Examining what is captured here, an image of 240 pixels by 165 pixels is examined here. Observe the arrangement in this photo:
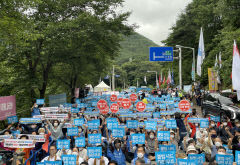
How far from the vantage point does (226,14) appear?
54.5ft

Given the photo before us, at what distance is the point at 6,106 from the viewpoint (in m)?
13.0

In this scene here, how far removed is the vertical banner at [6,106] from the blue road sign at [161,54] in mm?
11594

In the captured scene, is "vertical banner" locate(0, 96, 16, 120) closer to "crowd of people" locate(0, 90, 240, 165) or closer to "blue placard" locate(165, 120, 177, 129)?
"crowd of people" locate(0, 90, 240, 165)

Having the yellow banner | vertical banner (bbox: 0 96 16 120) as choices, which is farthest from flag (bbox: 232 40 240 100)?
vertical banner (bbox: 0 96 16 120)

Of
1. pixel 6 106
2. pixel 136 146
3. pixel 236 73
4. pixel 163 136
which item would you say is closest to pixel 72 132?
pixel 136 146

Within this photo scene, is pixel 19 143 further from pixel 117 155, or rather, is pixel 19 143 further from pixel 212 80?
pixel 212 80

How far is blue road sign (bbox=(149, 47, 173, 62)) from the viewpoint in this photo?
2170 centimetres

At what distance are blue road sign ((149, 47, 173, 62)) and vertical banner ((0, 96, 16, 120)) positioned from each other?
456 inches

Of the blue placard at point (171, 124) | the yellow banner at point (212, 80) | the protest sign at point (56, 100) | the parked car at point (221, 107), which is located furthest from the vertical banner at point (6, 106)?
the yellow banner at point (212, 80)

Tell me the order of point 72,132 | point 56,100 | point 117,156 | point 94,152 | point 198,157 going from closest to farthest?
point 198,157
point 94,152
point 117,156
point 72,132
point 56,100

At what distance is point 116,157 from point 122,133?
1.32 m

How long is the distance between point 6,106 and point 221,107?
10993 mm

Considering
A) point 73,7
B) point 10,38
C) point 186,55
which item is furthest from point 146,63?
point 10,38

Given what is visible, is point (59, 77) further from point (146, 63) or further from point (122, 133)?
point (146, 63)
